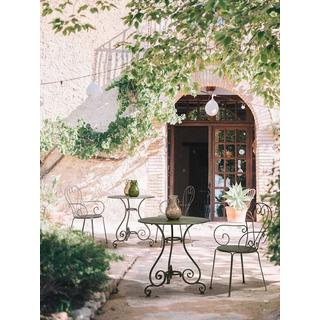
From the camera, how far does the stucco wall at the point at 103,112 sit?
634 cm

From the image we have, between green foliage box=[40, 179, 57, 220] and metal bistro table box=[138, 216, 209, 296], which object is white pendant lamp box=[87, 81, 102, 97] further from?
green foliage box=[40, 179, 57, 220]

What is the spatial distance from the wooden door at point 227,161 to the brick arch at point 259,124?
3.53 feet

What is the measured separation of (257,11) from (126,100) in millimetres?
4749

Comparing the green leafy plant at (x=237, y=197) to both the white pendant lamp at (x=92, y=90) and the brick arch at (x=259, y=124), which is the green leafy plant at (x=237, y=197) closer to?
the brick arch at (x=259, y=124)

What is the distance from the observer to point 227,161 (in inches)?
379

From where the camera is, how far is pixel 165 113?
28.4ft

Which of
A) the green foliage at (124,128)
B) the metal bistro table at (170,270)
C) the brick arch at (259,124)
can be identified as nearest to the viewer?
the metal bistro table at (170,270)

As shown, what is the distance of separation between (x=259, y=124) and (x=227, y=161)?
1251 mm

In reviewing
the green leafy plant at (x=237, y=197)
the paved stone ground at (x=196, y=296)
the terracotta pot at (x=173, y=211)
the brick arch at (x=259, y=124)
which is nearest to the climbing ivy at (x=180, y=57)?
the brick arch at (x=259, y=124)

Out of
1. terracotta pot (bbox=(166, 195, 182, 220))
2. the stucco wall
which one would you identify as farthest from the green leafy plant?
terracotta pot (bbox=(166, 195, 182, 220))

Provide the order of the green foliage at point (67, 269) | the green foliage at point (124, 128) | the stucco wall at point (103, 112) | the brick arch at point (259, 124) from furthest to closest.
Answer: the brick arch at point (259, 124) < the green foliage at point (124, 128) < the stucco wall at point (103, 112) < the green foliage at point (67, 269)

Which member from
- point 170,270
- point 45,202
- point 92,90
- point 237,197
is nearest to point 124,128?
point 92,90

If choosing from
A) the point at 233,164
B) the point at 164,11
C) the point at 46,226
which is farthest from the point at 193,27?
the point at 233,164
